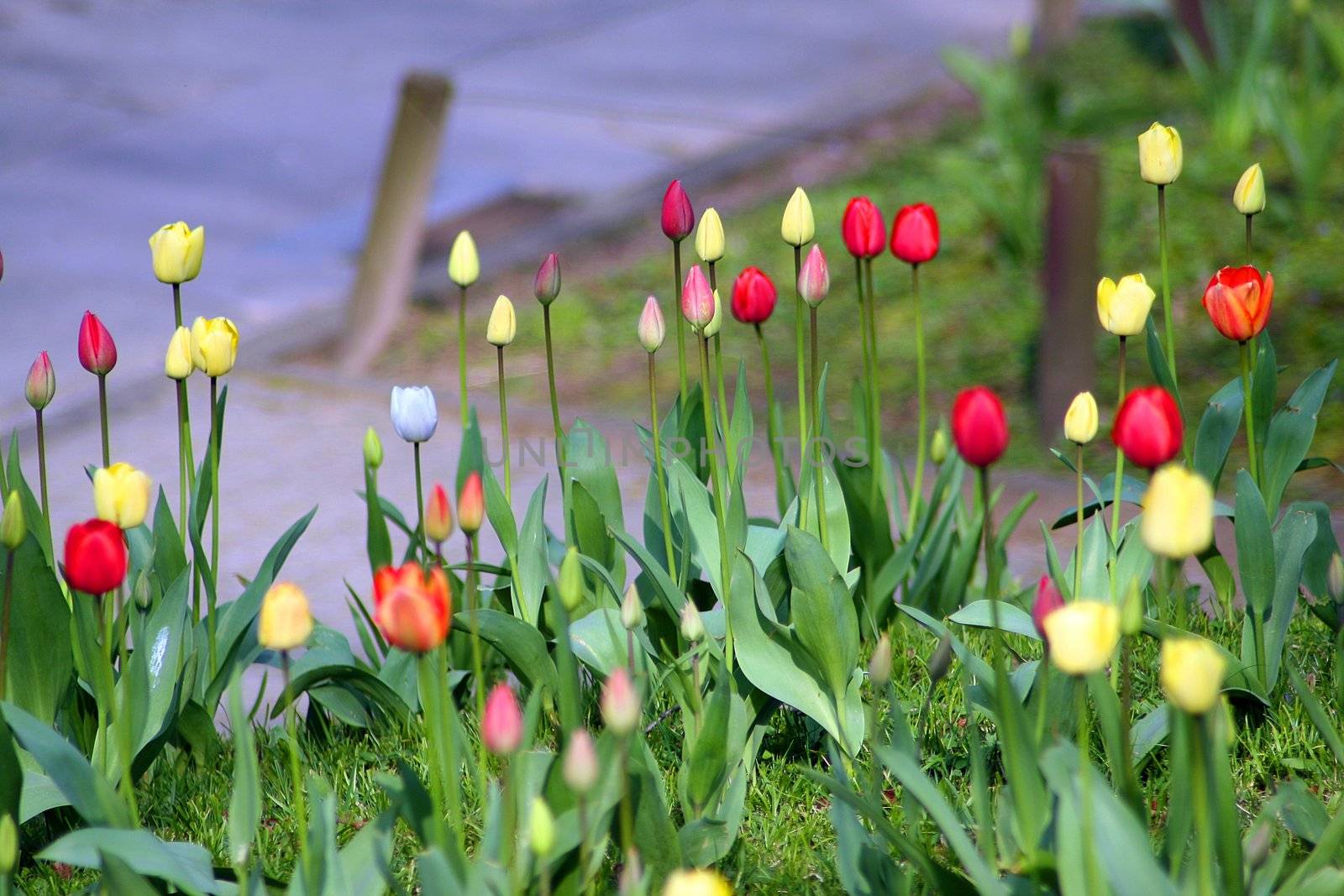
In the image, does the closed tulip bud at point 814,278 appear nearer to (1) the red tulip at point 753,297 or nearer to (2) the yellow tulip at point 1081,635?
(1) the red tulip at point 753,297

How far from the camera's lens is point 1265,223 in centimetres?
510

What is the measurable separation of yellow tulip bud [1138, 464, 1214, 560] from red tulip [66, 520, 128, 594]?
1.06 metres

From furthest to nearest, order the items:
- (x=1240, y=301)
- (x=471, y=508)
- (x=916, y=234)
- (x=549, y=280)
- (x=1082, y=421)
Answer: (x=916, y=234)
(x=549, y=280)
(x=1240, y=301)
(x=1082, y=421)
(x=471, y=508)

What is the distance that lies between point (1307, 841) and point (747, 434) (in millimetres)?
1029

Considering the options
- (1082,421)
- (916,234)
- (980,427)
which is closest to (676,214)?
(916,234)

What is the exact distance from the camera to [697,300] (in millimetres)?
2100

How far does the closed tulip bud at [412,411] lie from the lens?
2160 mm

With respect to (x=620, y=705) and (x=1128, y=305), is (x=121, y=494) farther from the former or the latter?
(x=1128, y=305)

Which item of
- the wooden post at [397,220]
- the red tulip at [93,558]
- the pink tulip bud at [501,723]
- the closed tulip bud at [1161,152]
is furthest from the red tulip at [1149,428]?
the wooden post at [397,220]

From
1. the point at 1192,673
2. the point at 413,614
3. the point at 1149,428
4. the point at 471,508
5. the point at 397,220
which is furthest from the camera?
the point at 397,220

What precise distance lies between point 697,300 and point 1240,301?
2.44 ft

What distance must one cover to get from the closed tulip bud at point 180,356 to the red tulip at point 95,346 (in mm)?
87

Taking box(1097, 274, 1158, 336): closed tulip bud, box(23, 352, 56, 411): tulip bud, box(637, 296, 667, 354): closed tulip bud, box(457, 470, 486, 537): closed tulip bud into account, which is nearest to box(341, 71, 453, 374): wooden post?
box(23, 352, 56, 411): tulip bud

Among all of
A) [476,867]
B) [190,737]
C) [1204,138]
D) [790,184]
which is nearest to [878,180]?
[790,184]
